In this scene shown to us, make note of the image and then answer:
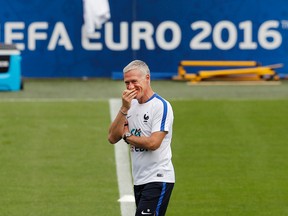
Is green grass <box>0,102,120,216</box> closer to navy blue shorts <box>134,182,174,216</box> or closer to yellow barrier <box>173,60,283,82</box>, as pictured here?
navy blue shorts <box>134,182,174,216</box>

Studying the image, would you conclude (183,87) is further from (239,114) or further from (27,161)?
(27,161)

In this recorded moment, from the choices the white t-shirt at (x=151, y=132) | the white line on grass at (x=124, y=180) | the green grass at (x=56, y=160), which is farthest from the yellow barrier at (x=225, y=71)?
the white t-shirt at (x=151, y=132)

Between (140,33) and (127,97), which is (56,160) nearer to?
(127,97)

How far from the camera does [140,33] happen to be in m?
22.2

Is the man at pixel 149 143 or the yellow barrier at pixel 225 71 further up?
the man at pixel 149 143

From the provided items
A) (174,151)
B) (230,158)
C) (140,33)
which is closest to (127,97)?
(230,158)

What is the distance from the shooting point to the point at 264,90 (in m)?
20.8

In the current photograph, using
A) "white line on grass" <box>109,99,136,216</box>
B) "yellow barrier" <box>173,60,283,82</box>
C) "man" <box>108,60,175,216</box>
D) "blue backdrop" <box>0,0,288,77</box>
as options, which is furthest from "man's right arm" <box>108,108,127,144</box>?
"blue backdrop" <box>0,0,288,77</box>

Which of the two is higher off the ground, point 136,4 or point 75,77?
point 136,4

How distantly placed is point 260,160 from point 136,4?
832 centimetres

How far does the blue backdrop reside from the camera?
72.7 feet

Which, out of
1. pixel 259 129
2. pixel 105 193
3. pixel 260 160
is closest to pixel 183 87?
pixel 259 129

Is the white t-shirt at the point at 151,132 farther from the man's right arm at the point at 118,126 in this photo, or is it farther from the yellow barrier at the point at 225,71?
the yellow barrier at the point at 225,71

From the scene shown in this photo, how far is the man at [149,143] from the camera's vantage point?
8.70 meters
